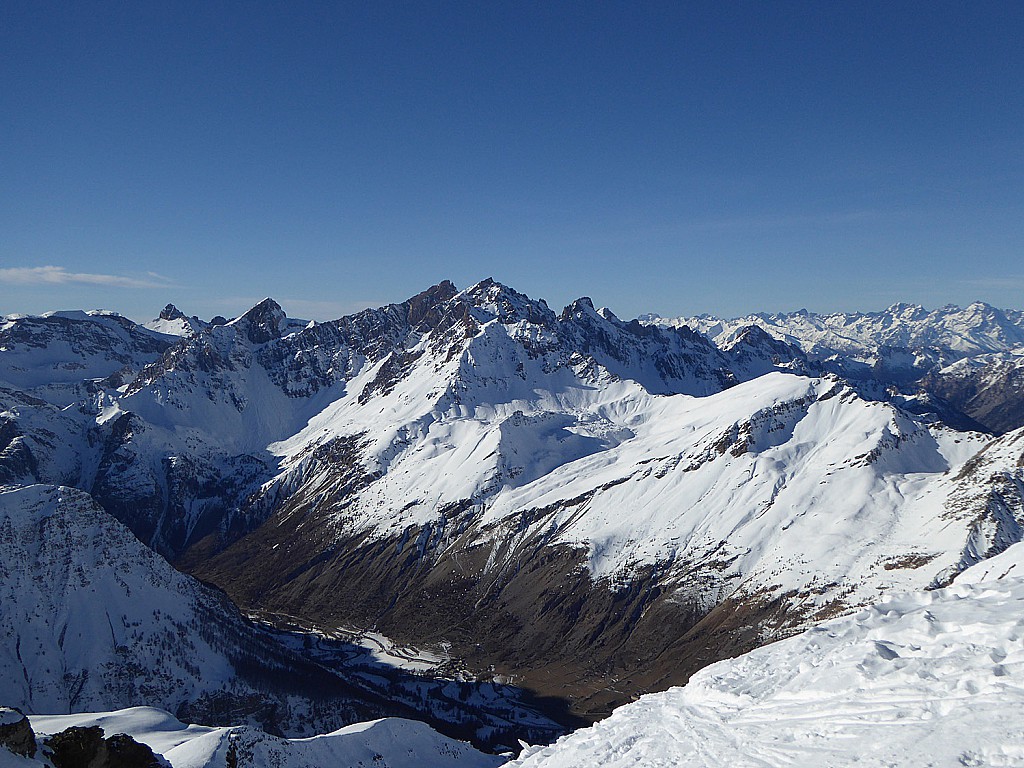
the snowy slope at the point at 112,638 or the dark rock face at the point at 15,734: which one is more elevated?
the dark rock face at the point at 15,734

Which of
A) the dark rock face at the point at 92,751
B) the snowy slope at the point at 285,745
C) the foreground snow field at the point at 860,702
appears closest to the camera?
the foreground snow field at the point at 860,702

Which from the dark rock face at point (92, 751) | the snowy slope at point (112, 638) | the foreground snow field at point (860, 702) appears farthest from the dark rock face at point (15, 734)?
the snowy slope at point (112, 638)

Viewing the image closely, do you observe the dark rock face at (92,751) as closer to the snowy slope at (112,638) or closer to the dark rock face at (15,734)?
the dark rock face at (15,734)

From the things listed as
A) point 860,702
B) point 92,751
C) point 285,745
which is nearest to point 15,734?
point 92,751

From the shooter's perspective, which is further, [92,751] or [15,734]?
[92,751]

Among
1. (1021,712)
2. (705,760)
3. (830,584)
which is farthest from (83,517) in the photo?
(830,584)

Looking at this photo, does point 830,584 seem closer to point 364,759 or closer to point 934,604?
point 364,759

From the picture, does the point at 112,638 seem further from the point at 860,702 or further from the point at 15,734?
the point at 860,702
